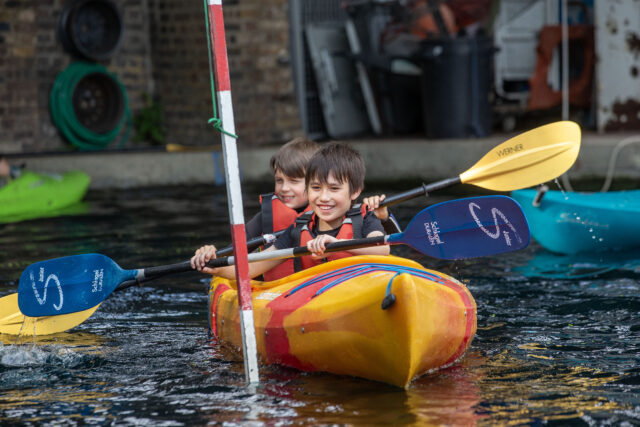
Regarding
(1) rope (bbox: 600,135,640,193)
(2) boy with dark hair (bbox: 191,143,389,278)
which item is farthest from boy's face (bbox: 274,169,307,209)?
(1) rope (bbox: 600,135,640,193)

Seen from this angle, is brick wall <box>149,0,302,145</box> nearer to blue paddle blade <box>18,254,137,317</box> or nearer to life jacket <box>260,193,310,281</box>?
life jacket <box>260,193,310,281</box>

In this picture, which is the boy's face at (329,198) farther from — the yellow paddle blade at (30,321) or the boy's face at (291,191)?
the yellow paddle blade at (30,321)

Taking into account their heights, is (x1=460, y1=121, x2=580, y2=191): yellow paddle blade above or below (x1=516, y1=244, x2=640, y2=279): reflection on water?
above

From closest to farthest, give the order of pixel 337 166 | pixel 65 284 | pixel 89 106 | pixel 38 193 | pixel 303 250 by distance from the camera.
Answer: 1. pixel 303 250
2. pixel 337 166
3. pixel 65 284
4. pixel 38 193
5. pixel 89 106

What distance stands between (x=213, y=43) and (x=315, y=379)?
117 centimetres

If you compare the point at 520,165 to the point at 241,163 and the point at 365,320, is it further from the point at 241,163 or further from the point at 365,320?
the point at 241,163

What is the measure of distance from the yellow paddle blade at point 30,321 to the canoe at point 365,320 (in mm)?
815

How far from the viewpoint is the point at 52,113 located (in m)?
9.16

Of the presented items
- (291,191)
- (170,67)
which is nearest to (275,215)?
(291,191)

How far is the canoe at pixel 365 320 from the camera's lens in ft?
9.44

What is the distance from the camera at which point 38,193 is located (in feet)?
25.2

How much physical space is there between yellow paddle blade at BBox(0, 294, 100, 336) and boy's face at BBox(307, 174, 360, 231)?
3.52 ft

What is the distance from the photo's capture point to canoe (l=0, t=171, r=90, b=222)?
24.5ft

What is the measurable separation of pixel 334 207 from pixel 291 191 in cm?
55
